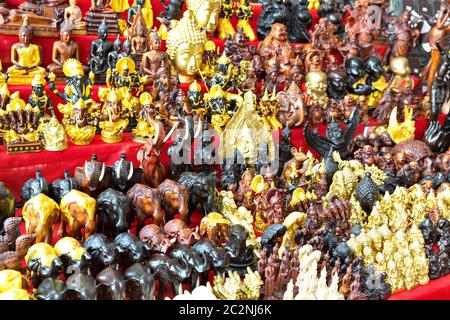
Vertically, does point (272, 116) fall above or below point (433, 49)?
below

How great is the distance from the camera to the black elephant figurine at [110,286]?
83.7 inches

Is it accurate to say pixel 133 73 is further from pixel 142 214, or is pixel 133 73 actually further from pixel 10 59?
pixel 142 214

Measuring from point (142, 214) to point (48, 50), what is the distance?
1.40 metres

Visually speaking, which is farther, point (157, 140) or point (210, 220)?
point (157, 140)

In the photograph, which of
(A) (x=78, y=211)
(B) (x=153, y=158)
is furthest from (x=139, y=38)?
(A) (x=78, y=211)

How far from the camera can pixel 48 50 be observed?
3.61 meters

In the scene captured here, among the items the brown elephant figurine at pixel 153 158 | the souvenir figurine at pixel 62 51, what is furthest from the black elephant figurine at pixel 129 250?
the souvenir figurine at pixel 62 51

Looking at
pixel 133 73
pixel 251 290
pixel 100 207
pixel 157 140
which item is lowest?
pixel 251 290

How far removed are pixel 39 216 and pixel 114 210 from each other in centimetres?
30

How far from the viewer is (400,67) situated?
462 centimetres

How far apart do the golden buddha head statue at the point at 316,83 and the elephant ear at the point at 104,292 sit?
2295mm

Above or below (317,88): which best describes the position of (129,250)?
below

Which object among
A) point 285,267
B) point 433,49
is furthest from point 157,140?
point 433,49

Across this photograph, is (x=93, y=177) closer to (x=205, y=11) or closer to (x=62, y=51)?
(x=62, y=51)
